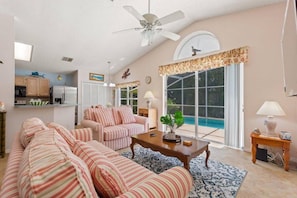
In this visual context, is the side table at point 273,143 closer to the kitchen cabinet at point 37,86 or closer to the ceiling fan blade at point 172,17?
the ceiling fan blade at point 172,17

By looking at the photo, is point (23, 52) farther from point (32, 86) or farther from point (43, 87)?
point (43, 87)

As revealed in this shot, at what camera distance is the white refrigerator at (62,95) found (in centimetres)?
566

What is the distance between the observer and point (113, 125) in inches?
142

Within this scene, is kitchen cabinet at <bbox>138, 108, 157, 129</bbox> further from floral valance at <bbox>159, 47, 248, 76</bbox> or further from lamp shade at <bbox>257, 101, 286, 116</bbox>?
lamp shade at <bbox>257, 101, 286, 116</bbox>

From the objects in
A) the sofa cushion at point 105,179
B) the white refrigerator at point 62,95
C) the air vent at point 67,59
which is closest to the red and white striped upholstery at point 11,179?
the sofa cushion at point 105,179

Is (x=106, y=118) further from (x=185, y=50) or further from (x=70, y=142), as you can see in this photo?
(x=185, y=50)

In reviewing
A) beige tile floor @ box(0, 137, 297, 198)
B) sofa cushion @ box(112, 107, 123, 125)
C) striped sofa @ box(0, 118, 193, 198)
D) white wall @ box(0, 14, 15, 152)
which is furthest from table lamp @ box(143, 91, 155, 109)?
striped sofa @ box(0, 118, 193, 198)

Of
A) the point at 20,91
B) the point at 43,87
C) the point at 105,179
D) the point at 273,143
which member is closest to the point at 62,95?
the point at 43,87

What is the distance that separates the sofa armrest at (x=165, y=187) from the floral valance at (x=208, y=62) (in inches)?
122

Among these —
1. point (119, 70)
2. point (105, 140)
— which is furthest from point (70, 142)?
point (119, 70)

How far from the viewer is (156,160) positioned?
107 inches

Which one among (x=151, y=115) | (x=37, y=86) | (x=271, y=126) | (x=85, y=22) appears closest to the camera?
(x=271, y=126)

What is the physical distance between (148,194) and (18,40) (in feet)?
15.5

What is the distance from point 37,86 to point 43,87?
7.6 inches
